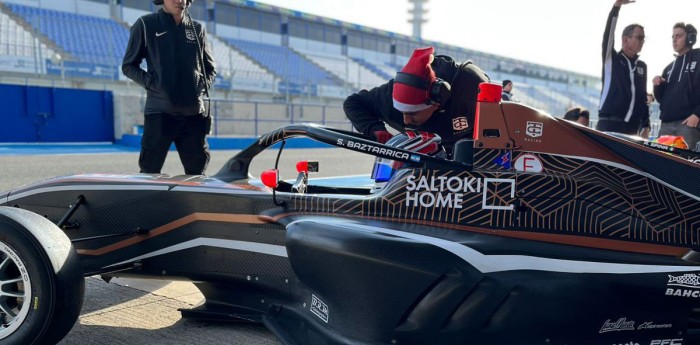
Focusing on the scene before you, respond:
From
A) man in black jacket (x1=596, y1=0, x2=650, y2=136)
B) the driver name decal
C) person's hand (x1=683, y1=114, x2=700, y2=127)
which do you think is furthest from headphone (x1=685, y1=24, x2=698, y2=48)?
the driver name decal

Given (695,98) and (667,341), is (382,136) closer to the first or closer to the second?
(667,341)

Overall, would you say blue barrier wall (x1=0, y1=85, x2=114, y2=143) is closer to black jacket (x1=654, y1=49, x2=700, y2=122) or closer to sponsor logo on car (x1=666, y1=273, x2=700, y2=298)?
black jacket (x1=654, y1=49, x2=700, y2=122)

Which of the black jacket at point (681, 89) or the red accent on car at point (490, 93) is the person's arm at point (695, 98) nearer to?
the black jacket at point (681, 89)

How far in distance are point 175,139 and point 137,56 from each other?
1.93ft

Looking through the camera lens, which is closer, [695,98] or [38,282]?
[38,282]

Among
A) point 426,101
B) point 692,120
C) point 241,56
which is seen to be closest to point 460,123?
point 426,101

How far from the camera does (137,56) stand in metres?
3.68

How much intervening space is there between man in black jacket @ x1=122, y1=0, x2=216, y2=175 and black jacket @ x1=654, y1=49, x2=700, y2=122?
3.96 metres

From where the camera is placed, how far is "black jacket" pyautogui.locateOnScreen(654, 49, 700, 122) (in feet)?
15.5

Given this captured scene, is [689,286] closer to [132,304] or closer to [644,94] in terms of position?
[132,304]

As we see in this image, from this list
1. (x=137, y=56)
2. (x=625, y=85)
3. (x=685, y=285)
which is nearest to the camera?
(x=685, y=285)

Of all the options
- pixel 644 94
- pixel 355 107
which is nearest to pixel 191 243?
pixel 355 107

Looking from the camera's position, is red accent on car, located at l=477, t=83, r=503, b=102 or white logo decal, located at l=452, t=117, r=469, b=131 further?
white logo decal, located at l=452, t=117, r=469, b=131

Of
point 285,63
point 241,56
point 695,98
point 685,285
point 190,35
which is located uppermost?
point 241,56
